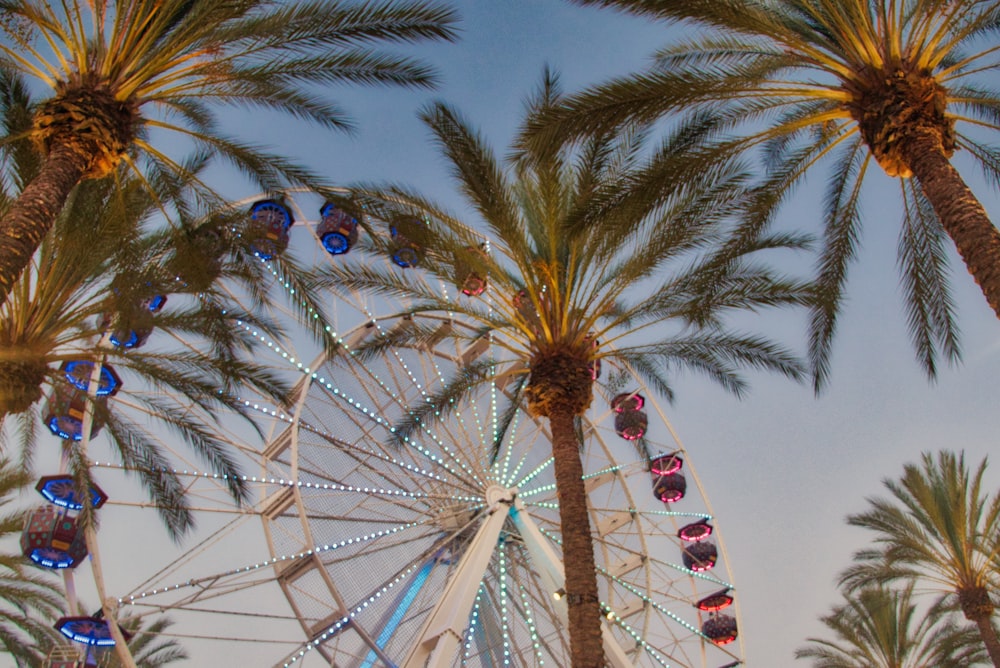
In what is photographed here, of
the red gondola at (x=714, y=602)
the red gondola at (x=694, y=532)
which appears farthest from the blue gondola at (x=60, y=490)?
the red gondola at (x=714, y=602)

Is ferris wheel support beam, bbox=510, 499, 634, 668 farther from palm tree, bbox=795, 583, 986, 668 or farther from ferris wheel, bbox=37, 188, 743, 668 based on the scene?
palm tree, bbox=795, 583, 986, 668

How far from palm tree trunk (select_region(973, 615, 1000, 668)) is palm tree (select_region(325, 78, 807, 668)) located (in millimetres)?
9228

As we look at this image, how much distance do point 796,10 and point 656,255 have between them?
333 cm

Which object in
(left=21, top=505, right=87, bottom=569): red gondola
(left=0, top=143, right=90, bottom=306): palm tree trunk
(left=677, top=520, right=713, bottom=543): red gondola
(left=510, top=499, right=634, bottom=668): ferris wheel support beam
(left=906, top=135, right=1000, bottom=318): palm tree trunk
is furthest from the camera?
(left=677, top=520, right=713, bottom=543): red gondola

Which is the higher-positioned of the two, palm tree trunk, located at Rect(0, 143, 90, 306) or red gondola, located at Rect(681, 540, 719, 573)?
red gondola, located at Rect(681, 540, 719, 573)

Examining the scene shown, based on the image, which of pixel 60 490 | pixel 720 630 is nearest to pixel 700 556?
pixel 720 630

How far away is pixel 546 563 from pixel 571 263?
6.55m

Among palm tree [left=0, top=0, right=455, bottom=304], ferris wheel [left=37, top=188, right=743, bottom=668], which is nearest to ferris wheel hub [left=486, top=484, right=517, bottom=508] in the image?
ferris wheel [left=37, top=188, right=743, bottom=668]

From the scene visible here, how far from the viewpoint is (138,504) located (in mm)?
14109

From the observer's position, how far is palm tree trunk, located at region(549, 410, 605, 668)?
9.34m

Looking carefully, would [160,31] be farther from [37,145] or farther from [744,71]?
[744,71]

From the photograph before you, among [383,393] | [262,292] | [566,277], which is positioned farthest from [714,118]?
[383,393]

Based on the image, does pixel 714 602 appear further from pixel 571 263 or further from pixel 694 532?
pixel 571 263

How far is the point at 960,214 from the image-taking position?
26.4ft
